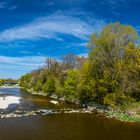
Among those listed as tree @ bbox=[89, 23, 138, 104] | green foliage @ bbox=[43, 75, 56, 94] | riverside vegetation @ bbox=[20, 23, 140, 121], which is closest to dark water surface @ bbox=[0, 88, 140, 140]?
riverside vegetation @ bbox=[20, 23, 140, 121]

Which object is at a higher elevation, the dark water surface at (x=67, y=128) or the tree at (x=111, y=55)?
the tree at (x=111, y=55)

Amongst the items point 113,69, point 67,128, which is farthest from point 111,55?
point 67,128

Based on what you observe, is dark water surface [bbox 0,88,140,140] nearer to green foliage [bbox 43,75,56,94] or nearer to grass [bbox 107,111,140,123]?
grass [bbox 107,111,140,123]

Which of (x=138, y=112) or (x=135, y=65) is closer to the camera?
(x=138, y=112)

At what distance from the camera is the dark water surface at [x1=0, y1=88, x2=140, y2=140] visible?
27.7 metres

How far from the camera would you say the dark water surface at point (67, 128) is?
27719 millimetres

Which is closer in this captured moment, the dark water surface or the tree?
the dark water surface

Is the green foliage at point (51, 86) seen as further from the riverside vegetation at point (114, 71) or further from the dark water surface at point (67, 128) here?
the dark water surface at point (67, 128)

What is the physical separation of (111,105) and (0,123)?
66.0 ft

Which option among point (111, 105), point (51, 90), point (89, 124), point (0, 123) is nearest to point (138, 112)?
point (111, 105)

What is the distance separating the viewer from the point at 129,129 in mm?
31609

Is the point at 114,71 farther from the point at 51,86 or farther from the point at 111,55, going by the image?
the point at 51,86

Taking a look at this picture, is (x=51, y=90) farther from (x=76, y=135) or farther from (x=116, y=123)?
(x=76, y=135)

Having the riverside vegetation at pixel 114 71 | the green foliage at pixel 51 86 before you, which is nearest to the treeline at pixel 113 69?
the riverside vegetation at pixel 114 71
